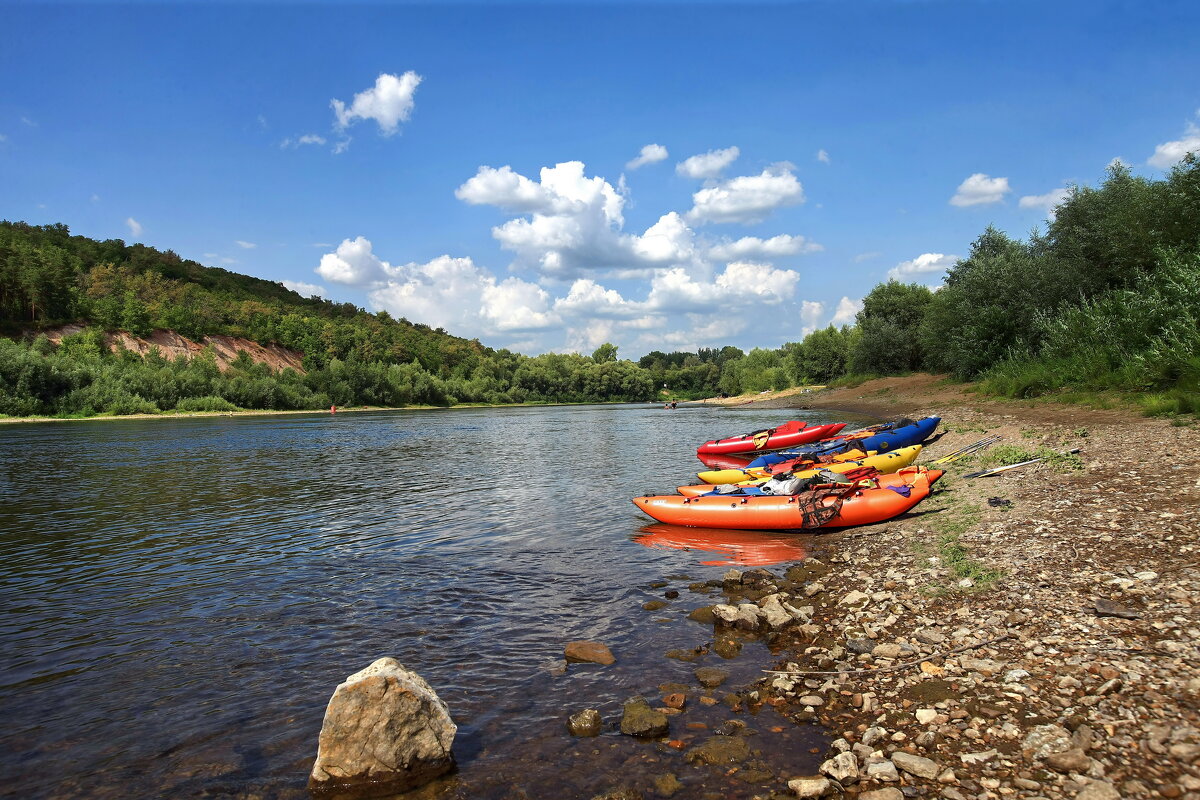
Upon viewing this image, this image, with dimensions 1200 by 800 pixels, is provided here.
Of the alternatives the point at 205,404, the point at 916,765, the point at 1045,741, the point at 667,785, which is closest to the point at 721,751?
the point at 667,785

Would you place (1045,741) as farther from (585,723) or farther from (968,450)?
(968,450)

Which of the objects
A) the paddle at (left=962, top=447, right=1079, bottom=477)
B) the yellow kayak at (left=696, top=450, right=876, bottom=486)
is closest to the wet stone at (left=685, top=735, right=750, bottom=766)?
the paddle at (left=962, top=447, right=1079, bottom=477)

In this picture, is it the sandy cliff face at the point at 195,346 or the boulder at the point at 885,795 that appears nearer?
the boulder at the point at 885,795

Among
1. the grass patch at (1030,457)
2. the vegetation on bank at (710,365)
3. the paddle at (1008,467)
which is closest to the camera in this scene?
the grass patch at (1030,457)

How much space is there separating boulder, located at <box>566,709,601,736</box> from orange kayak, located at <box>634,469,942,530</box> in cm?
888

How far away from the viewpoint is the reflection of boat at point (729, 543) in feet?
40.2

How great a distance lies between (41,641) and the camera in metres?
8.98

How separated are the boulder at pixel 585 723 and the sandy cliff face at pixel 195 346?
121443 mm

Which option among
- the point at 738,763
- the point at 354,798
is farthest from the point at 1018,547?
the point at 354,798

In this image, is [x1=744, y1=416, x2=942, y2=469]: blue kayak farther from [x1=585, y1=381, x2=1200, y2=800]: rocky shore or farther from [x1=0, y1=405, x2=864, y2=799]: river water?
[x1=585, y1=381, x2=1200, y2=800]: rocky shore

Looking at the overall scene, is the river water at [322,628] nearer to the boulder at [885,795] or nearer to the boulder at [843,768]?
the boulder at [843,768]

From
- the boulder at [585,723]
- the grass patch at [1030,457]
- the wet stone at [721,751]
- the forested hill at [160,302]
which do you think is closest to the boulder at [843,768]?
the wet stone at [721,751]

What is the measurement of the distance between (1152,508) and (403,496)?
1916 centimetres

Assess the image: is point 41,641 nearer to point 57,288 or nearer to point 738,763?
point 738,763
